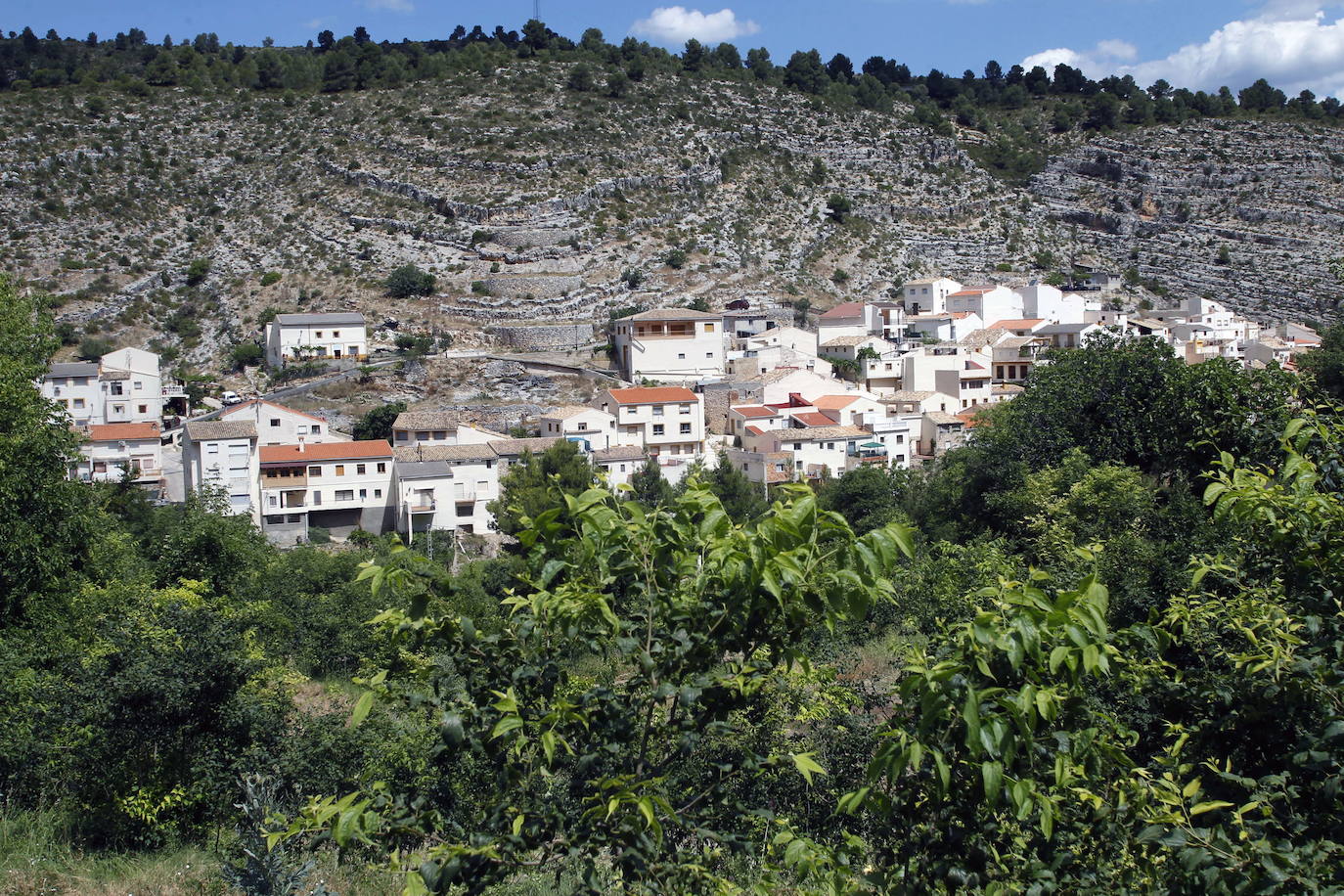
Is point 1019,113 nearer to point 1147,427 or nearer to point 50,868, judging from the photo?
point 1147,427

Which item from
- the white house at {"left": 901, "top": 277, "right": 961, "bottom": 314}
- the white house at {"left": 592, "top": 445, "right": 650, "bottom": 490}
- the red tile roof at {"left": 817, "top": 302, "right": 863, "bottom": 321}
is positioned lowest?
the white house at {"left": 592, "top": 445, "right": 650, "bottom": 490}

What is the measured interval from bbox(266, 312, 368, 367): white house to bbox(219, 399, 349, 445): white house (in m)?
11.5

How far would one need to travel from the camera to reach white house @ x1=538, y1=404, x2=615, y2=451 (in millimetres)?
39562

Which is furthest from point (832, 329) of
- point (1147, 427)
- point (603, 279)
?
point (1147, 427)

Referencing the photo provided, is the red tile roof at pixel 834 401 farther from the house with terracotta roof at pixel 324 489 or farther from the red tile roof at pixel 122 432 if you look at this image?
the red tile roof at pixel 122 432

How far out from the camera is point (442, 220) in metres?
66.1

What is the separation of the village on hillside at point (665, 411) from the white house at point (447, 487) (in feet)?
0.20

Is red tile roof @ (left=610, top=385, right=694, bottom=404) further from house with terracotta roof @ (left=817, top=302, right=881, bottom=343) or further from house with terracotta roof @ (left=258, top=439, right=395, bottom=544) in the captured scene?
house with terracotta roof @ (left=817, top=302, right=881, bottom=343)

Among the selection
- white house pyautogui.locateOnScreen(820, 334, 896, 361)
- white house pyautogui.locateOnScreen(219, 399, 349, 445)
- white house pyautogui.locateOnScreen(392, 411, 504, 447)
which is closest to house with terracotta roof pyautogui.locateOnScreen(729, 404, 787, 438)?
white house pyautogui.locateOnScreen(820, 334, 896, 361)

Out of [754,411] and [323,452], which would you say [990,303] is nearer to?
[754,411]

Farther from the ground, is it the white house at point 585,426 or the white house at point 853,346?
the white house at point 853,346

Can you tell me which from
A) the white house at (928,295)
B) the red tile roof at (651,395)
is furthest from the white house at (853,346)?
the red tile roof at (651,395)

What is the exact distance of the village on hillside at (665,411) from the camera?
36.1 m

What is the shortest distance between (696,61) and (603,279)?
143 ft
